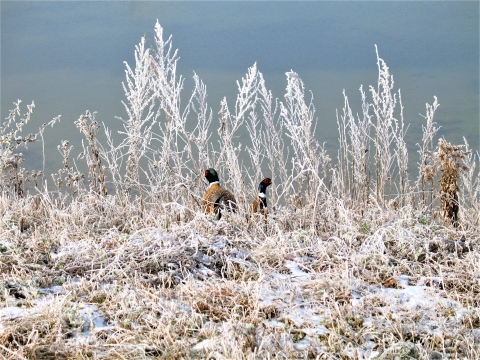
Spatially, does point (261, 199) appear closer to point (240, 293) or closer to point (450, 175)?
point (450, 175)

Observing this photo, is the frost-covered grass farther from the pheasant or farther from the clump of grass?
the pheasant

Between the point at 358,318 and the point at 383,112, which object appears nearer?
the point at 358,318

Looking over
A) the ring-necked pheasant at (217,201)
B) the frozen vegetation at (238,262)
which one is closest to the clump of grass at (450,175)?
the frozen vegetation at (238,262)

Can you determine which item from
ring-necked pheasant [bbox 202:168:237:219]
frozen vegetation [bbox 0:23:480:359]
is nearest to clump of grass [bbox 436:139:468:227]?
frozen vegetation [bbox 0:23:480:359]

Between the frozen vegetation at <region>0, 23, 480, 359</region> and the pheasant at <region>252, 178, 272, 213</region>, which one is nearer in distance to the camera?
the frozen vegetation at <region>0, 23, 480, 359</region>

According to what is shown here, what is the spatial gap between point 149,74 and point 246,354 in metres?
3.27

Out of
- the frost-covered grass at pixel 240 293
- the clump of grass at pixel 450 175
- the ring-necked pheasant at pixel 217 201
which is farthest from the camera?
the ring-necked pheasant at pixel 217 201

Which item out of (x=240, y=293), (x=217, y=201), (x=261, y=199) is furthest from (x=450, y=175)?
(x=240, y=293)

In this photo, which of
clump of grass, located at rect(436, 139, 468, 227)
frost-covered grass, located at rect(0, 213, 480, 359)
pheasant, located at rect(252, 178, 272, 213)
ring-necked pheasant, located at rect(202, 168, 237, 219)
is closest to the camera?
frost-covered grass, located at rect(0, 213, 480, 359)

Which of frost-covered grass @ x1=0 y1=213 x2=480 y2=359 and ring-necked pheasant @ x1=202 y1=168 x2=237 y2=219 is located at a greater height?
ring-necked pheasant @ x1=202 y1=168 x2=237 y2=219

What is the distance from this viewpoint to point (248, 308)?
121 inches

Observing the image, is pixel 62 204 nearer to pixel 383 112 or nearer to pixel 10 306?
pixel 10 306

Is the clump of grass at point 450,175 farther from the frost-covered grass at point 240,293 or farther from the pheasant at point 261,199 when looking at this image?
the pheasant at point 261,199

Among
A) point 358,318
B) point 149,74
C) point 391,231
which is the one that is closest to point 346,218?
point 391,231
